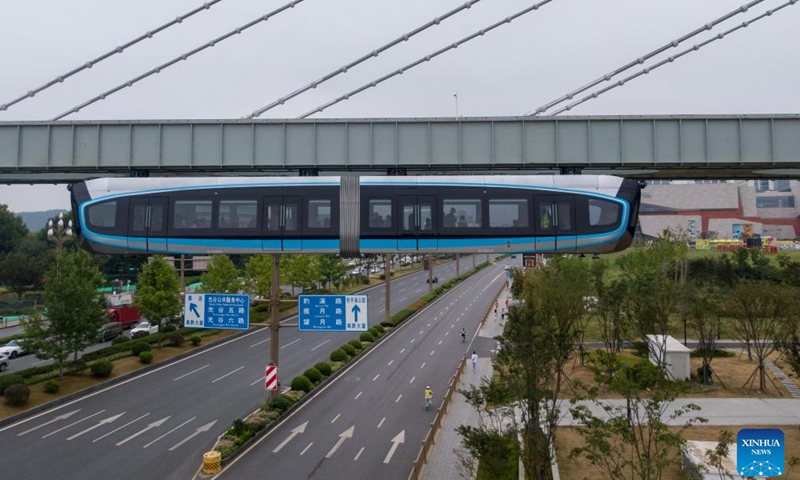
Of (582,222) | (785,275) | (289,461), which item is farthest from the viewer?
(785,275)

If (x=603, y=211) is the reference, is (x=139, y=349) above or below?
below

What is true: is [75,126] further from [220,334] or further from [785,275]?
[785,275]

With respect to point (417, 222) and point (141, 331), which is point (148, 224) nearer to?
point (417, 222)

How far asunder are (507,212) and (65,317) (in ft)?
87.7

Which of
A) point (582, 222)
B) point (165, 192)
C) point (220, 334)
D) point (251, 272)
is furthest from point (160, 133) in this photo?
point (251, 272)

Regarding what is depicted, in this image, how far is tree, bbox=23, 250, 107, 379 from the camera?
29.9 metres

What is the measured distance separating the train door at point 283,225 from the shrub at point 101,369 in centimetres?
2084

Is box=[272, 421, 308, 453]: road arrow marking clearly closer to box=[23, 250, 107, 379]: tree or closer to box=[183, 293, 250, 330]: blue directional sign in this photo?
box=[183, 293, 250, 330]: blue directional sign

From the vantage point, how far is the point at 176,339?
41406mm

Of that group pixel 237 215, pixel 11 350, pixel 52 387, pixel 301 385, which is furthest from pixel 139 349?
pixel 237 215

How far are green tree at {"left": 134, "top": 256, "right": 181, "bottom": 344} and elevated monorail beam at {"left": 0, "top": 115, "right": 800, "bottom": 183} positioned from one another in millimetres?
20243

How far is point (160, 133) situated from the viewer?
71.4 ft

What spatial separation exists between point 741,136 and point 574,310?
42.9 feet

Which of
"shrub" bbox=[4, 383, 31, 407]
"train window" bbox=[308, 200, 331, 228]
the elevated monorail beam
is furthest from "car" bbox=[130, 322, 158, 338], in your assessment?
"train window" bbox=[308, 200, 331, 228]
